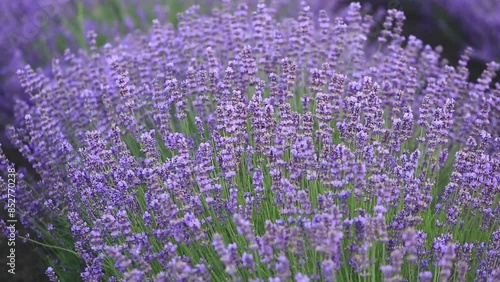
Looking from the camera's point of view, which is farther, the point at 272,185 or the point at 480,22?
the point at 480,22

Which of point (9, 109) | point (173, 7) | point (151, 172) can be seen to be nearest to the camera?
point (151, 172)

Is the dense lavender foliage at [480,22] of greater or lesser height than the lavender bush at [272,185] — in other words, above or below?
above

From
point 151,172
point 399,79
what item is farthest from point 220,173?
point 399,79

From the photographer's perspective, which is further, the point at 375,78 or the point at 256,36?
the point at 375,78

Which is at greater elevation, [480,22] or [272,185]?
[480,22]

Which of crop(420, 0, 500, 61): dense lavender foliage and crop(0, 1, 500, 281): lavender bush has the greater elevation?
crop(420, 0, 500, 61): dense lavender foliage

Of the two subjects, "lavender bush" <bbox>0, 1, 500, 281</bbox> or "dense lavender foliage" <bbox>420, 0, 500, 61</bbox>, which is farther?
"dense lavender foliage" <bbox>420, 0, 500, 61</bbox>

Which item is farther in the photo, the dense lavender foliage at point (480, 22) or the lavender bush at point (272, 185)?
the dense lavender foliage at point (480, 22)

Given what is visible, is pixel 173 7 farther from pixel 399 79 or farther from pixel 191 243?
pixel 191 243
